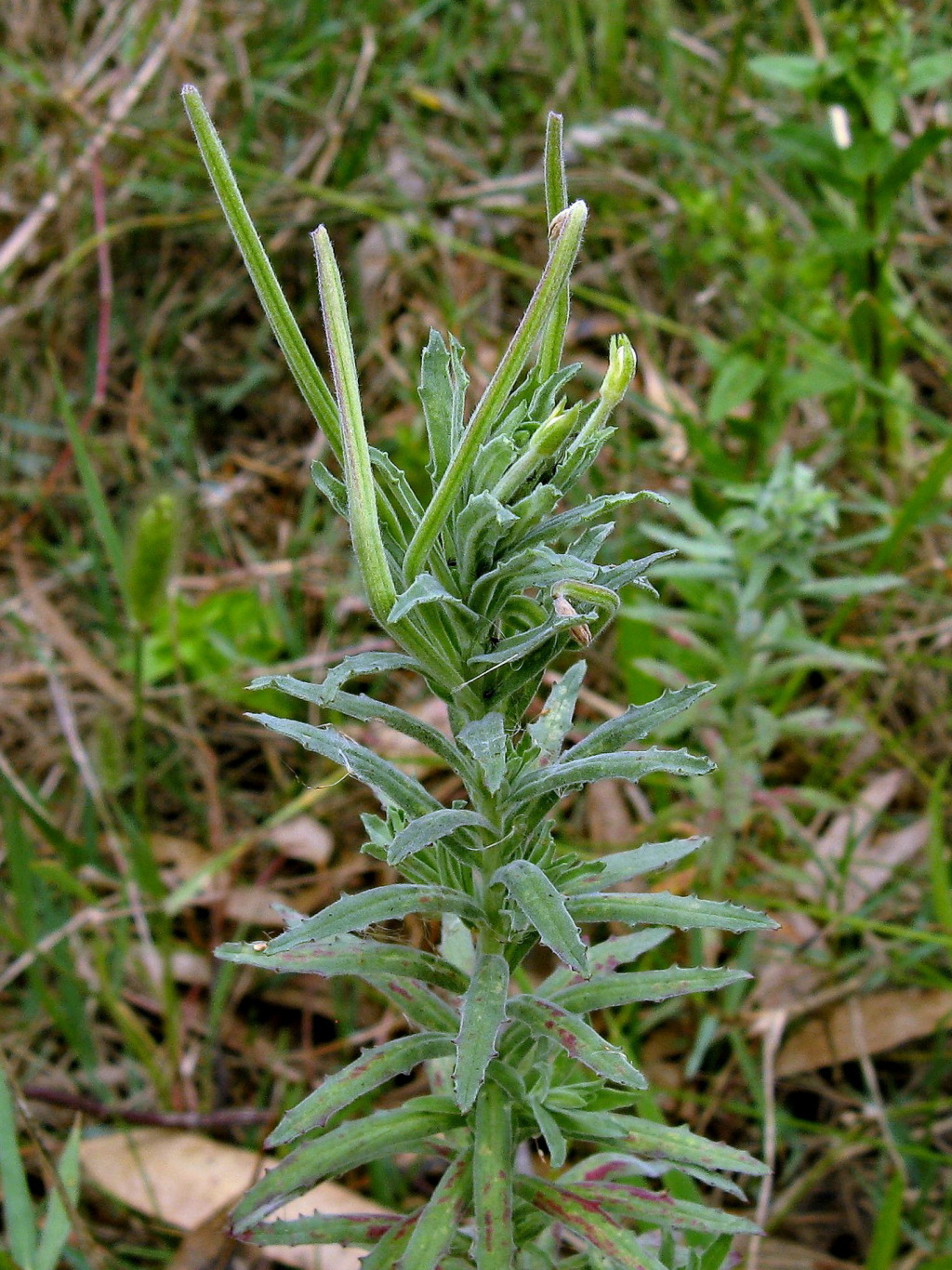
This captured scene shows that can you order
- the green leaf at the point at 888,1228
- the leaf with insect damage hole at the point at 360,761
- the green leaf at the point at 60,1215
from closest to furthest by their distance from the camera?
the leaf with insect damage hole at the point at 360,761, the green leaf at the point at 60,1215, the green leaf at the point at 888,1228

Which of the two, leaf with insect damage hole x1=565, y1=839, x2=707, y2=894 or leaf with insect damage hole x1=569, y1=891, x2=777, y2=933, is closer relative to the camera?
leaf with insect damage hole x1=569, y1=891, x2=777, y2=933

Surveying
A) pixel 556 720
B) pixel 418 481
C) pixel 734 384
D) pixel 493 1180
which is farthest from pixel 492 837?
pixel 418 481

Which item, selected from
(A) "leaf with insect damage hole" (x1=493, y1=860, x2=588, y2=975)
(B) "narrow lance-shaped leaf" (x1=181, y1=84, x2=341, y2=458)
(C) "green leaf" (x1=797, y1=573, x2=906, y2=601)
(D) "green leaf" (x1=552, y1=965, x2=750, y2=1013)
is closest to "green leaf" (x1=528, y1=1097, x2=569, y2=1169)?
(D) "green leaf" (x1=552, y1=965, x2=750, y2=1013)

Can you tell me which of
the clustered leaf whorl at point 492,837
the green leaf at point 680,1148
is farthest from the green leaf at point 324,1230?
the green leaf at point 680,1148

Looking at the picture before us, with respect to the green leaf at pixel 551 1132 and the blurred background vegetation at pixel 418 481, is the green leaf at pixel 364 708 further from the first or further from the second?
the blurred background vegetation at pixel 418 481

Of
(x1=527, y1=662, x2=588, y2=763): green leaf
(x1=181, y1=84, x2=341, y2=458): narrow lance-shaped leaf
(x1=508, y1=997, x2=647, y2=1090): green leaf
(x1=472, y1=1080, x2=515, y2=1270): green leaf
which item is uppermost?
(x1=181, y1=84, x2=341, y2=458): narrow lance-shaped leaf

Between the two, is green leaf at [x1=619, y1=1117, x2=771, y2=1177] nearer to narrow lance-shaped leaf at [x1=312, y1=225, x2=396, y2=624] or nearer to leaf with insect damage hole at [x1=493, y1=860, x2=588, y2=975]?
leaf with insect damage hole at [x1=493, y1=860, x2=588, y2=975]

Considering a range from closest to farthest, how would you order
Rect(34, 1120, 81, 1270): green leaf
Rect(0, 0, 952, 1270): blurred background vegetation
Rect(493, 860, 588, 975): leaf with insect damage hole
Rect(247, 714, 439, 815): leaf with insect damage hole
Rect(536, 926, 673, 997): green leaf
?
Rect(493, 860, 588, 975): leaf with insect damage hole
Rect(247, 714, 439, 815): leaf with insect damage hole
Rect(536, 926, 673, 997): green leaf
Rect(34, 1120, 81, 1270): green leaf
Rect(0, 0, 952, 1270): blurred background vegetation
